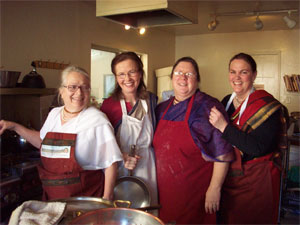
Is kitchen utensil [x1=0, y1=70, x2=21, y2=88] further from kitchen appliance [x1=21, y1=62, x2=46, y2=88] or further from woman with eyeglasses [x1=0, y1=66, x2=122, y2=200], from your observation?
woman with eyeglasses [x1=0, y1=66, x2=122, y2=200]

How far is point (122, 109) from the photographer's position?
4.58 feet

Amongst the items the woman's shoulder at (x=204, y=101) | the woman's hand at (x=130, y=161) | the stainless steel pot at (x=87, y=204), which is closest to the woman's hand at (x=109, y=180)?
the woman's hand at (x=130, y=161)

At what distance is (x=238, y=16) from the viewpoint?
3535 mm

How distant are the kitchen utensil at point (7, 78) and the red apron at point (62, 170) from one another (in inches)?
28.0

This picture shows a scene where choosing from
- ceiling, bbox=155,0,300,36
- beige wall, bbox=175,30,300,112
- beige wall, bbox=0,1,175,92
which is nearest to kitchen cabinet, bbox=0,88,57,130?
beige wall, bbox=0,1,175,92

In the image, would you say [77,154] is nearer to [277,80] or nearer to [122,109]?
[122,109]

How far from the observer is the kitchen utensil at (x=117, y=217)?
711mm

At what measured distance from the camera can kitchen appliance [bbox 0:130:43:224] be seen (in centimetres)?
140

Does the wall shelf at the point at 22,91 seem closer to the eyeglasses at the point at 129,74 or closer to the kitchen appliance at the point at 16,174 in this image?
the kitchen appliance at the point at 16,174

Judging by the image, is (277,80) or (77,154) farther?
(277,80)

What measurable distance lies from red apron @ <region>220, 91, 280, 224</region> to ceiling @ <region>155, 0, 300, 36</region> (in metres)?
1.93

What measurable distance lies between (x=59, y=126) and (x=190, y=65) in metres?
0.68

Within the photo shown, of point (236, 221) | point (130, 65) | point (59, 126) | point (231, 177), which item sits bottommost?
point (236, 221)

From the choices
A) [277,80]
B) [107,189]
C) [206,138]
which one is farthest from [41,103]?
[277,80]
